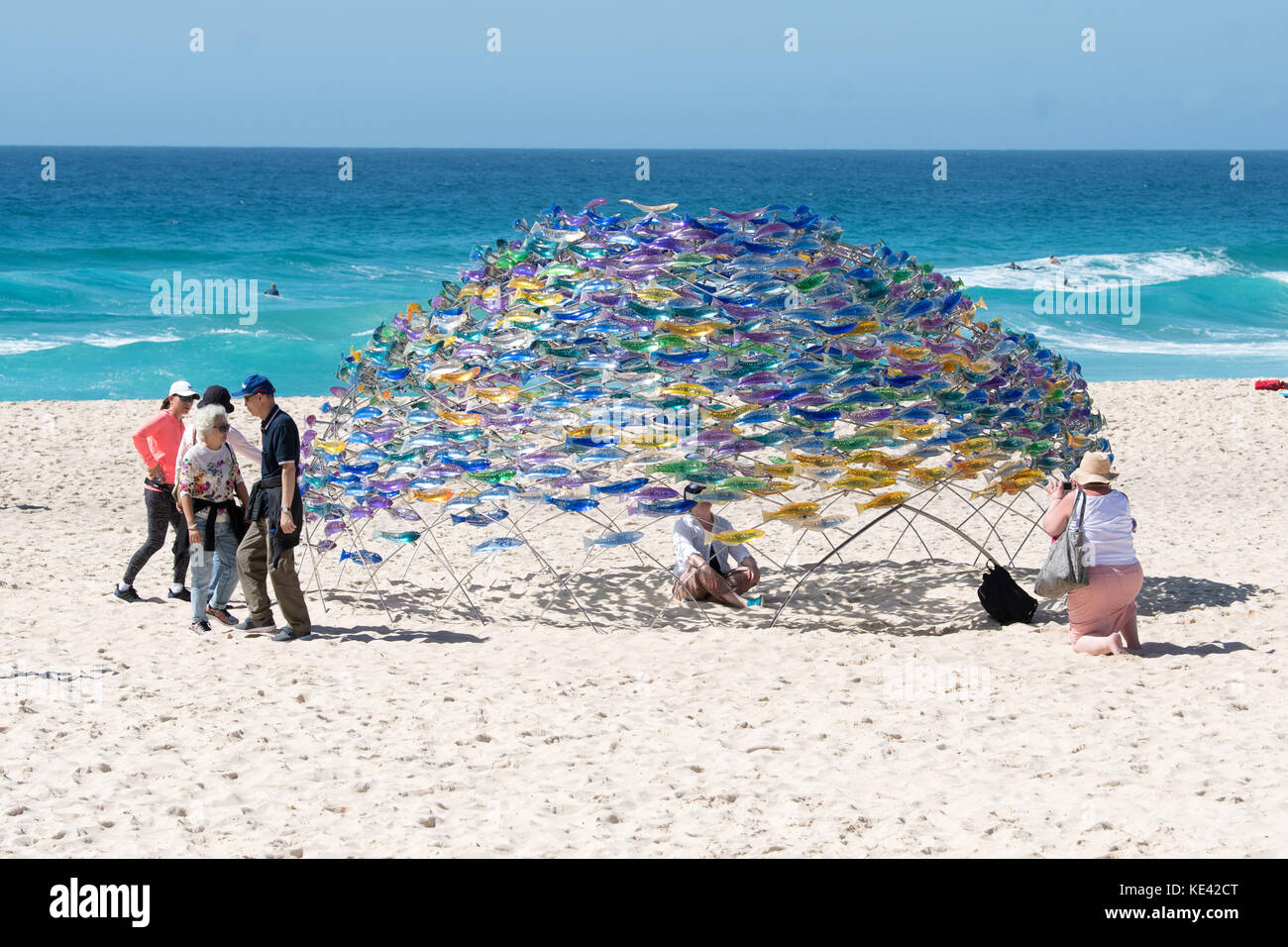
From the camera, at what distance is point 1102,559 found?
7043mm

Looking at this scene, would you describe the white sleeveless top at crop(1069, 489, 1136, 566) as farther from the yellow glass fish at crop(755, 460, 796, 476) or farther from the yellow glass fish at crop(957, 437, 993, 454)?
the yellow glass fish at crop(755, 460, 796, 476)

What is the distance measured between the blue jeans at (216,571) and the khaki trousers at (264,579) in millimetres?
82

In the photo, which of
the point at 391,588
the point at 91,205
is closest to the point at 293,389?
the point at 391,588

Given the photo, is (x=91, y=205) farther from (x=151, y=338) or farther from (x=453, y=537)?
(x=453, y=537)

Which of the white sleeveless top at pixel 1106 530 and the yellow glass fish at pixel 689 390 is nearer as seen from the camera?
the white sleeveless top at pixel 1106 530

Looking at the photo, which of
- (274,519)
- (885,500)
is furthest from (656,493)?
(274,519)

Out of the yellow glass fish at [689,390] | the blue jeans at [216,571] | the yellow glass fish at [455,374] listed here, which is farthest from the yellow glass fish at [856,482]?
the blue jeans at [216,571]

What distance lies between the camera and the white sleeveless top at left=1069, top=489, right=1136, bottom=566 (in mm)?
7039

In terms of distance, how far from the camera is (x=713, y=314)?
740 centimetres

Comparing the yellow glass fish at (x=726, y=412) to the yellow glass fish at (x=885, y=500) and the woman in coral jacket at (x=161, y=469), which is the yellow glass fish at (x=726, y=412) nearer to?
the yellow glass fish at (x=885, y=500)

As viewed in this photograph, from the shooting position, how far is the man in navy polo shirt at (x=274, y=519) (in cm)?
702

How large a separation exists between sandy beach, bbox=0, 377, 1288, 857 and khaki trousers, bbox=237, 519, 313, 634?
0.20 meters

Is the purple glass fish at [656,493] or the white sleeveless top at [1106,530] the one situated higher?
the purple glass fish at [656,493]

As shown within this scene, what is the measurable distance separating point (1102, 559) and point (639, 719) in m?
2.93
